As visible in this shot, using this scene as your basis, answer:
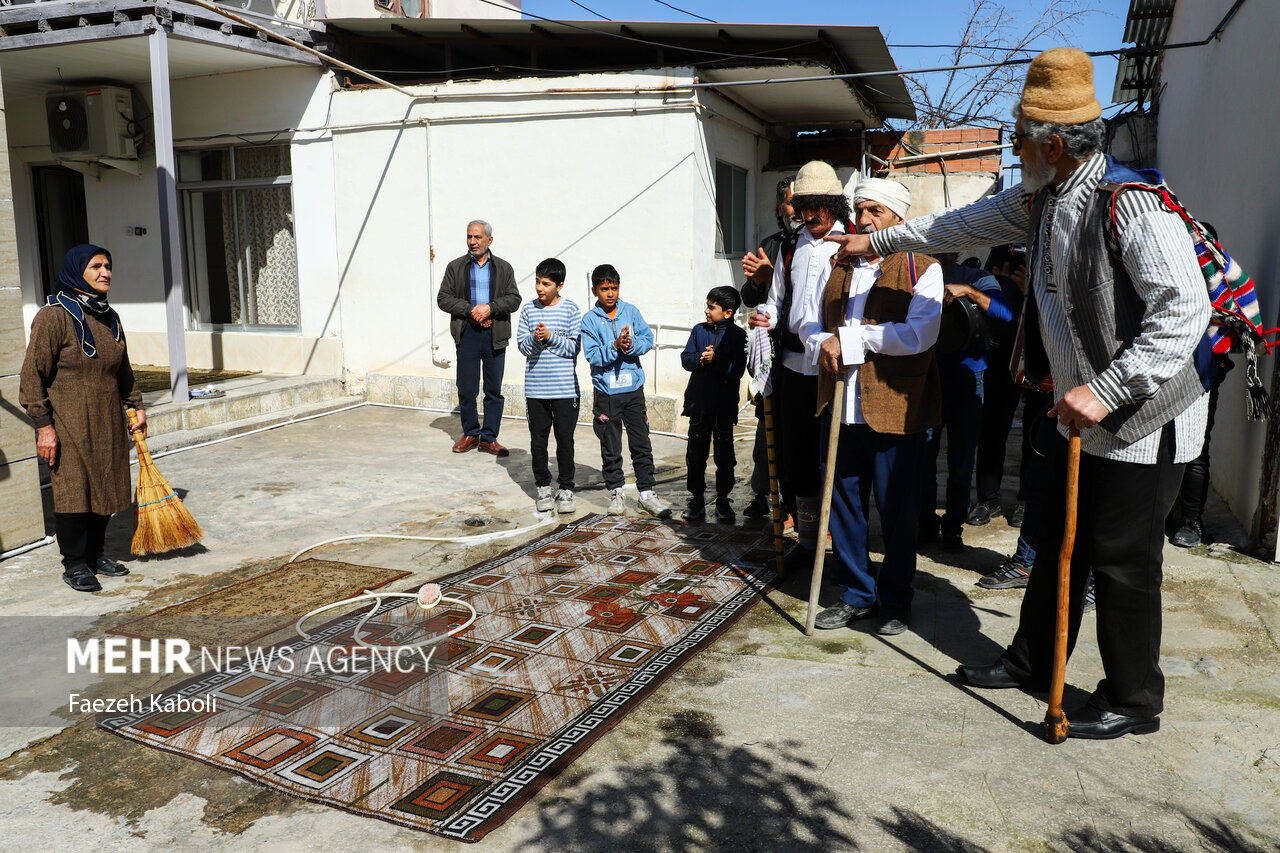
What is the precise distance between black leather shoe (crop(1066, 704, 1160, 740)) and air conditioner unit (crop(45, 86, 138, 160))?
11231 mm

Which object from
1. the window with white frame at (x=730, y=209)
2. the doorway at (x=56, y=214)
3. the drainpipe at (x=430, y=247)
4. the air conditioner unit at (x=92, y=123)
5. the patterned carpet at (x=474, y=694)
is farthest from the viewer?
the doorway at (x=56, y=214)

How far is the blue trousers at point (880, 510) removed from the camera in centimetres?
401

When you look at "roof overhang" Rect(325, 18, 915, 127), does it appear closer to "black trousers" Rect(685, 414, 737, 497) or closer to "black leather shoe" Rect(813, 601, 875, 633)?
"black trousers" Rect(685, 414, 737, 497)

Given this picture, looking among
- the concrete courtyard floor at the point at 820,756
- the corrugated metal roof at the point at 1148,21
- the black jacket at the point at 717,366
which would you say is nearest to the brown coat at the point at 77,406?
the concrete courtyard floor at the point at 820,756

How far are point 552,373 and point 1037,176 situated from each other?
3.56 meters

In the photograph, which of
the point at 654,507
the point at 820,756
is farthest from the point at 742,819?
the point at 654,507

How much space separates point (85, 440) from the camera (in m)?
4.87

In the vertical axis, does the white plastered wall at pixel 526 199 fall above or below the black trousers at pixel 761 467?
above

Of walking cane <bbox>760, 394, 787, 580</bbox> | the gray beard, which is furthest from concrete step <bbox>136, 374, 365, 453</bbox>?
the gray beard

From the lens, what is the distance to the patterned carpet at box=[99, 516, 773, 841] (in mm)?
2930

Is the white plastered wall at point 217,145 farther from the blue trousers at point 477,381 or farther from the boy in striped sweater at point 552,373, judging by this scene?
the boy in striped sweater at point 552,373

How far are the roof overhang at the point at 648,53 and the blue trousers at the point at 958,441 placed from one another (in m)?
4.17

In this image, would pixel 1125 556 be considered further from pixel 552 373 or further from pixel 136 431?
pixel 136 431

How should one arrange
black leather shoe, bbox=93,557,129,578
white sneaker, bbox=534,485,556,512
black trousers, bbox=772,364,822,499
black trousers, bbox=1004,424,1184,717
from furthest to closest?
white sneaker, bbox=534,485,556,512
black leather shoe, bbox=93,557,129,578
black trousers, bbox=772,364,822,499
black trousers, bbox=1004,424,1184,717
